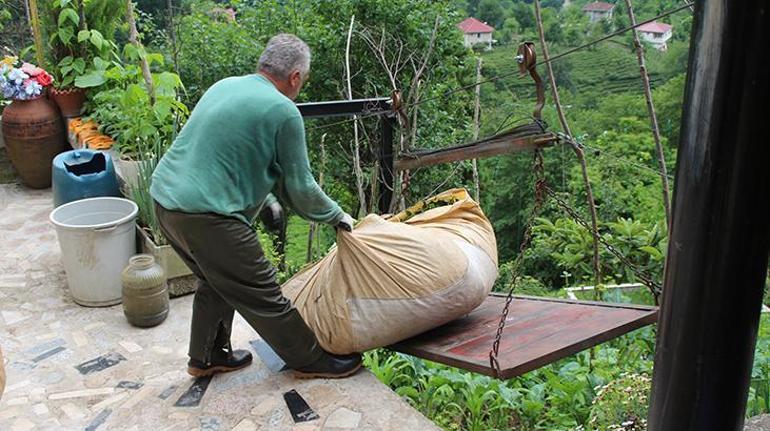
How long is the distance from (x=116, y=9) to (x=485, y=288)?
438 centimetres

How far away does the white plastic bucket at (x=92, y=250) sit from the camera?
3.93 m

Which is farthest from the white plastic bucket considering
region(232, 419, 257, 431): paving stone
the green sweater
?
region(232, 419, 257, 431): paving stone

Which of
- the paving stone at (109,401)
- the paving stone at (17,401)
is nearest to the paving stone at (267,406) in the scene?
the paving stone at (109,401)

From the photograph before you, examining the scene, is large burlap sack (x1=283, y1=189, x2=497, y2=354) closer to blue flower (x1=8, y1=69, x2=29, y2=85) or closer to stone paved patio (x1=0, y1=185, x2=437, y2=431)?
stone paved patio (x1=0, y1=185, x2=437, y2=431)

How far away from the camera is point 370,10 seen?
760cm

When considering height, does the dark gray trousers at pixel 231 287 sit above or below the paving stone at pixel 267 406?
above

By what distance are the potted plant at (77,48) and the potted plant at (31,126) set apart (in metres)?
0.14

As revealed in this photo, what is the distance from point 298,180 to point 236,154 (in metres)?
0.24

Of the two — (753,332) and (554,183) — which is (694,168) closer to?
(753,332)

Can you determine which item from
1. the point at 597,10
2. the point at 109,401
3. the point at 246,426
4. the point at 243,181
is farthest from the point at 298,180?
the point at 597,10

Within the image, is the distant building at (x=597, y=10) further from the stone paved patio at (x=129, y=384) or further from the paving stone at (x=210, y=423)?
the paving stone at (x=210, y=423)

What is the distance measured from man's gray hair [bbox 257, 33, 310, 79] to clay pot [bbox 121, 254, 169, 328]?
150 centimetres

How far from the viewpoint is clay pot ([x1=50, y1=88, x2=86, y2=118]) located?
5844 mm

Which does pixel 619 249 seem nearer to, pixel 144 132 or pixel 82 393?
pixel 144 132
